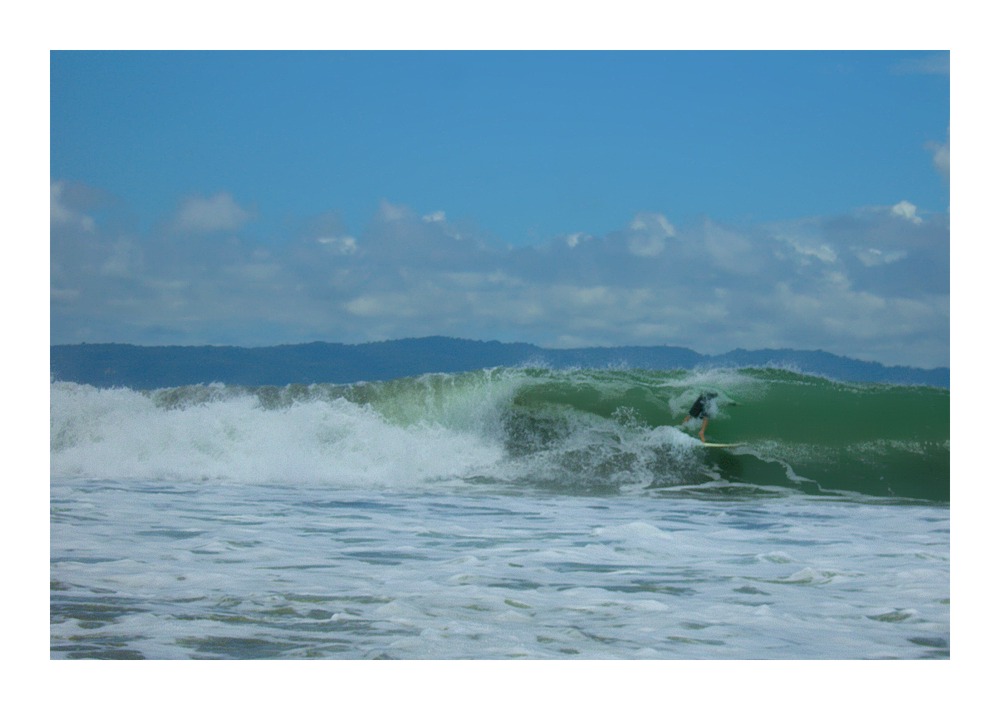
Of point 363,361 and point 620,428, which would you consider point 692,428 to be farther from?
point 363,361

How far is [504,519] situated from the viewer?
5160mm

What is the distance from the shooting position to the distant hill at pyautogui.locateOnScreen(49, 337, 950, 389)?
17.3ft

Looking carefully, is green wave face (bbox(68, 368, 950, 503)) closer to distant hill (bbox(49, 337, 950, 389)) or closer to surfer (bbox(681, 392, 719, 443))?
surfer (bbox(681, 392, 719, 443))

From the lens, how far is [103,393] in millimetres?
5582

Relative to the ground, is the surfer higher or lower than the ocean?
higher

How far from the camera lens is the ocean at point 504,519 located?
12.7ft

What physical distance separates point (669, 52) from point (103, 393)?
11.5 feet

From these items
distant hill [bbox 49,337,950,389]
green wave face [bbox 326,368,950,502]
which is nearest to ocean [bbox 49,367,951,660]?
green wave face [bbox 326,368,950,502]

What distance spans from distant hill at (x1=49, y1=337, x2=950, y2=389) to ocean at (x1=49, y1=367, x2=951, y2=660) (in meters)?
0.14

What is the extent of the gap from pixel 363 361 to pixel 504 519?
1.19 m

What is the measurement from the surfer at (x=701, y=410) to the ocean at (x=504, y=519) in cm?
5

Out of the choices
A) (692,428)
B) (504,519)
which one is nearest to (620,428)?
(692,428)

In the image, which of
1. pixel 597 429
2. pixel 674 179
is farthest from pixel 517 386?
pixel 674 179
